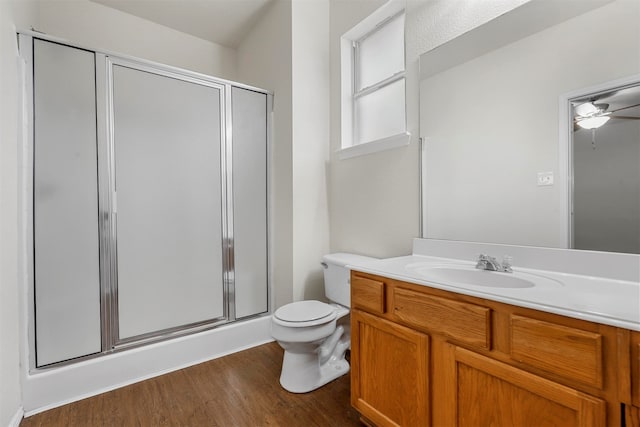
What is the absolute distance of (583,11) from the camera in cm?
118

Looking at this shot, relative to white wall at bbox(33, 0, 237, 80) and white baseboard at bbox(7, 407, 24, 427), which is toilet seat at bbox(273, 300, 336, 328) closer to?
white baseboard at bbox(7, 407, 24, 427)

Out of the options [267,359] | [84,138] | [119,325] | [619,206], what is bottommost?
[267,359]

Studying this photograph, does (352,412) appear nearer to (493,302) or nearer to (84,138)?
(493,302)

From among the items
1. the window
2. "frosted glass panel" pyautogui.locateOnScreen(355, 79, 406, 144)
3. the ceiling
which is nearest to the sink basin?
the window

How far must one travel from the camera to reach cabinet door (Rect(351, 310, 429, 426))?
1.15 metres

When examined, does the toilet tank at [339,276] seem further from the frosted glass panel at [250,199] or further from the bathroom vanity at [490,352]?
the frosted glass panel at [250,199]

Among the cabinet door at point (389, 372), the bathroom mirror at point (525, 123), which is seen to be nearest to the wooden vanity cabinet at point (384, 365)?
the cabinet door at point (389, 372)

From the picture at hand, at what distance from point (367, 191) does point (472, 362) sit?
1.35 metres

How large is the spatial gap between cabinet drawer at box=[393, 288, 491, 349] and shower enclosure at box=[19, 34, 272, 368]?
1.58 meters

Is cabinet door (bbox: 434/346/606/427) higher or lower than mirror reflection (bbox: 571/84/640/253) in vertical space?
lower

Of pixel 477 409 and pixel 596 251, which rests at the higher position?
pixel 596 251

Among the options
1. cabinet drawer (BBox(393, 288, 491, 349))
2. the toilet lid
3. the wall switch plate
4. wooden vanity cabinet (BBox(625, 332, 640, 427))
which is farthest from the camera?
the toilet lid

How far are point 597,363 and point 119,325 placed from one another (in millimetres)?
2353

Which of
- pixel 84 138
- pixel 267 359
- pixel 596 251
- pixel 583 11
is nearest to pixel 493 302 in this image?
pixel 596 251
